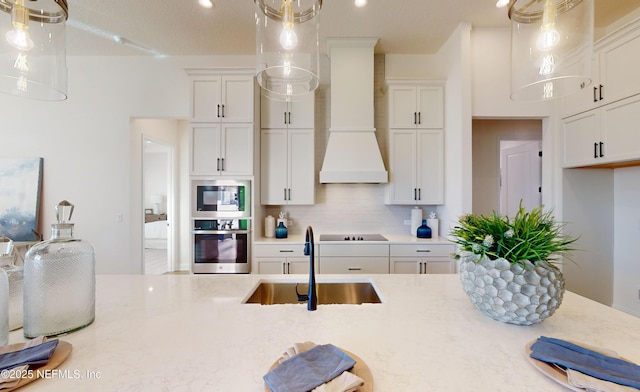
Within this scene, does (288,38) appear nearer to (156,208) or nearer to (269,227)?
(269,227)

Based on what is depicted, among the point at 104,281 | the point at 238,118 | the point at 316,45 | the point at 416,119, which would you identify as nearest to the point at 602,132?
the point at 416,119

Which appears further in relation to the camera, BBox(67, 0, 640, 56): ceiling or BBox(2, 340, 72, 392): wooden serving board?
BBox(67, 0, 640, 56): ceiling

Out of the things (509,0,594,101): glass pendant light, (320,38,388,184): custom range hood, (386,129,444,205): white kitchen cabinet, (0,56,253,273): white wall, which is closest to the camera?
(509,0,594,101): glass pendant light

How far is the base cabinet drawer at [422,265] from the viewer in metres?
2.88

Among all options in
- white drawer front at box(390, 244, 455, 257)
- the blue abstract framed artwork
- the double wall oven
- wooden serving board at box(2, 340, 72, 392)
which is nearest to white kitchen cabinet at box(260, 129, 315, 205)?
the double wall oven

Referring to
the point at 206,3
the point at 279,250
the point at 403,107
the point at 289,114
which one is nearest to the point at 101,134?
the point at 206,3

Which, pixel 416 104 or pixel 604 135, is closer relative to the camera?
pixel 604 135

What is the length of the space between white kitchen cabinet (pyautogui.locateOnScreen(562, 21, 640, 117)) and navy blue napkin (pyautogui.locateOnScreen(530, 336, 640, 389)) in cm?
229

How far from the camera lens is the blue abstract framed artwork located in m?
3.28

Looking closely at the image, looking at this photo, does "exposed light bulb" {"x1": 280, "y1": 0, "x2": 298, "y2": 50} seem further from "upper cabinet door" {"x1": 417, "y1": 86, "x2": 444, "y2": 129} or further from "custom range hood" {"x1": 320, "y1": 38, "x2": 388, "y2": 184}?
"upper cabinet door" {"x1": 417, "y1": 86, "x2": 444, "y2": 129}

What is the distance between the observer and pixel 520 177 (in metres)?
3.51

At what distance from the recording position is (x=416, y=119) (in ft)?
10.3

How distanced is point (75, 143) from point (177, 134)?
155 cm

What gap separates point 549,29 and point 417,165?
6.31 ft
